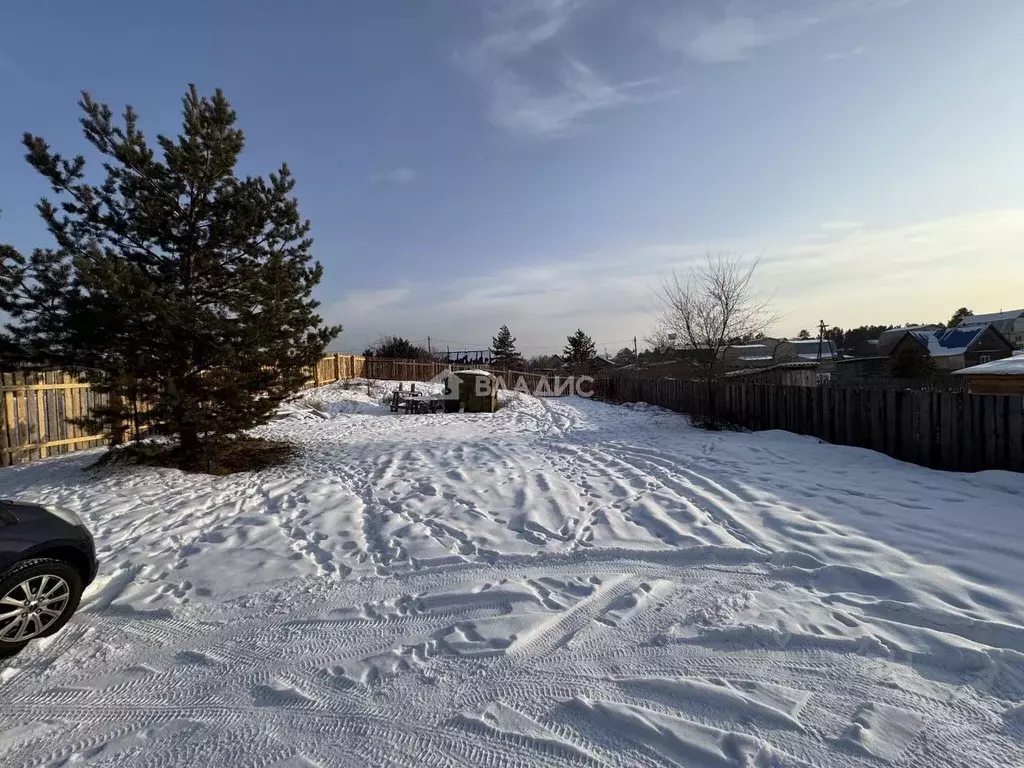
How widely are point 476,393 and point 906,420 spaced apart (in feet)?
44.4

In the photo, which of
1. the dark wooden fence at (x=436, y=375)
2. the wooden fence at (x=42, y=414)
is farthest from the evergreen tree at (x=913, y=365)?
the wooden fence at (x=42, y=414)

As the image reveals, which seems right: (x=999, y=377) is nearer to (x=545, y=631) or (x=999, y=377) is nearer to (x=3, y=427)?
(x=545, y=631)

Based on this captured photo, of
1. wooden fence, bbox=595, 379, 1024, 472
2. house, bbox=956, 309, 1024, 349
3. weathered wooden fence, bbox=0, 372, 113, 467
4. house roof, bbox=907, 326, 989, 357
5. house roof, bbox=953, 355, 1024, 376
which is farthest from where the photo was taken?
house, bbox=956, 309, 1024, 349

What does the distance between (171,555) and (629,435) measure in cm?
948

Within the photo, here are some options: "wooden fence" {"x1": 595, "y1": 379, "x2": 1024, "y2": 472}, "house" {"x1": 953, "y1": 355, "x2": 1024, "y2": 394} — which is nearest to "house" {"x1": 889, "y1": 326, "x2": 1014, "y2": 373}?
"house" {"x1": 953, "y1": 355, "x2": 1024, "y2": 394}

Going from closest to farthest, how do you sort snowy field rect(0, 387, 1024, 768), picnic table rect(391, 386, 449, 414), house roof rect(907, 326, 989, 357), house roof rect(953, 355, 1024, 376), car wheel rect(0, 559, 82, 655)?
snowy field rect(0, 387, 1024, 768)
car wheel rect(0, 559, 82, 655)
house roof rect(953, 355, 1024, 376)
picnic table rect(391, 386, 449, 414)
house roof rect(907, 326, 989, 357)

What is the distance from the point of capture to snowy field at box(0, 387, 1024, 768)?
91.0 inches

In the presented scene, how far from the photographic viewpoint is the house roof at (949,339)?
37031 mm

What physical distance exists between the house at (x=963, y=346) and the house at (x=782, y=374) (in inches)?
778

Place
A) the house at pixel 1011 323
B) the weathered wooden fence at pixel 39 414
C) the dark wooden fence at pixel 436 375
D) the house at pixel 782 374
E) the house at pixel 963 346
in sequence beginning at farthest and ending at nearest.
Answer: the house at pixel 1011 323 < the house at pixel 963 346 < the dark wooden fence at pixel 436 375 < the house at pixel 782 374 < the weathered wooden fence at pixel 39 414

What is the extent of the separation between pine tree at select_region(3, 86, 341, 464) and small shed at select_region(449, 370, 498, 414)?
10.4m

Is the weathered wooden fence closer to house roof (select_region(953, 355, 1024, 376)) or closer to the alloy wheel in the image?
the alloy wheel

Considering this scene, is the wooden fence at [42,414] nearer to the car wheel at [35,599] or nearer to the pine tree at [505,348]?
the car wheel at [35,599]

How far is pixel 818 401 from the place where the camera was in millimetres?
9680
